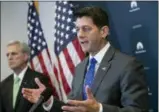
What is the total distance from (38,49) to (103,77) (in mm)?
1722

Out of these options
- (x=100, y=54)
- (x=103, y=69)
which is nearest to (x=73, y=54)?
(x=100, y=54)

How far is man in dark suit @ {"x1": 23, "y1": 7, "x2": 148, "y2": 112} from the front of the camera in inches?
72.0

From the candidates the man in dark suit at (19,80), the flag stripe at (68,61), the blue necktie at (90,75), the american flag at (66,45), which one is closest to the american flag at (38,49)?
the man in dark suit at (19,80)

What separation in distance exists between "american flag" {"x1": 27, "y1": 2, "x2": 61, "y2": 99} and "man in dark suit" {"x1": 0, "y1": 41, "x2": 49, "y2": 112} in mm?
94

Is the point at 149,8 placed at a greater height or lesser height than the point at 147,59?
greater

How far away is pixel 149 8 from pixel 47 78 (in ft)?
4.49

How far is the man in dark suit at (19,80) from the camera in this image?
3.22 m

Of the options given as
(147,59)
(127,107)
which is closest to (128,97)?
(127,107)

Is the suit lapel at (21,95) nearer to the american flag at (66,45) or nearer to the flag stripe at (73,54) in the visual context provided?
the american flag at (66,45)

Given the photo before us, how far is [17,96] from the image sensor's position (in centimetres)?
328

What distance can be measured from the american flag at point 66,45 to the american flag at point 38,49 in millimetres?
202

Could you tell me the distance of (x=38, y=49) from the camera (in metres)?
3.61

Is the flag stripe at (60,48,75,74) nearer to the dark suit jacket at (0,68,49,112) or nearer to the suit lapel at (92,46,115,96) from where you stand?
the dark suit jacket at (0,68,49,112)

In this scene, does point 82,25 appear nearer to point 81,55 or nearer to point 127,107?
point 127,107
